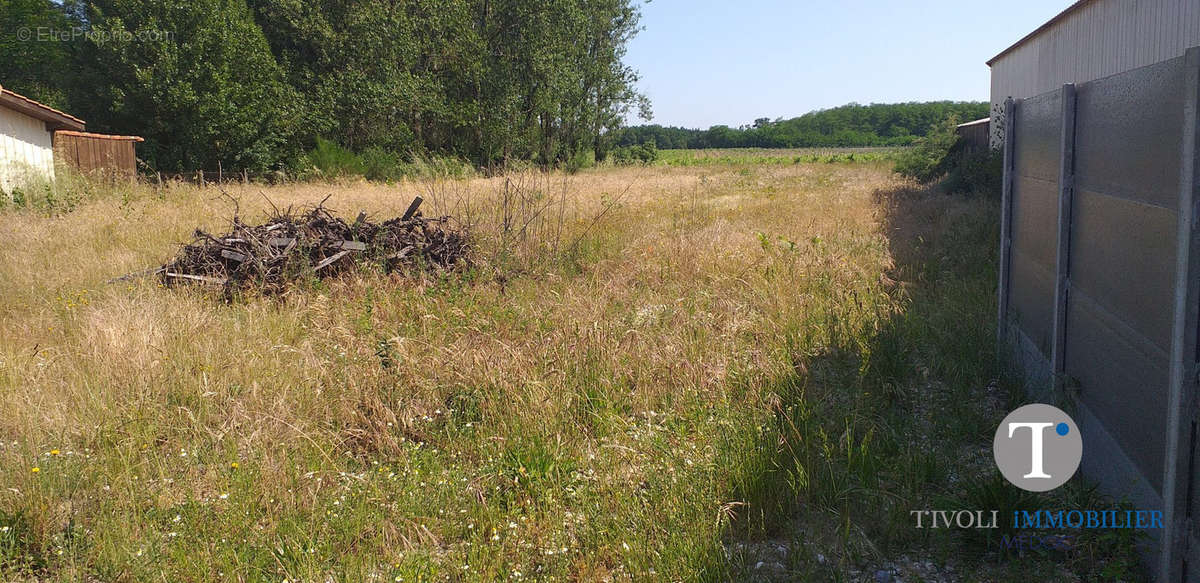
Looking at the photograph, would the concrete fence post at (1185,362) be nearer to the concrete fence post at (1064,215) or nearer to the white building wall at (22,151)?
the concrete fence post at (1064,215)

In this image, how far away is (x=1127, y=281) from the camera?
9.25 feet

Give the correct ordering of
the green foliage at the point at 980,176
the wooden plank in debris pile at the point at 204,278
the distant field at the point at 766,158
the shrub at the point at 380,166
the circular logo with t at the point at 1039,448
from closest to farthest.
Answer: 1. the circular logo with t at the point at 1039,448
2. the wooden plank in debris pile at the point at 204,278
3. the green foliage at the point at 980,176
4. the shrub at the point at 380,166
5. the distant field at the point at 766,158

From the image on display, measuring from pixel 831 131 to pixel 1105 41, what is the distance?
99089 millimetres

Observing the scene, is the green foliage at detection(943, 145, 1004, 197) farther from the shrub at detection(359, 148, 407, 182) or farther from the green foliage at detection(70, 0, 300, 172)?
the green foliage at detection(70, 0, 300, 172)

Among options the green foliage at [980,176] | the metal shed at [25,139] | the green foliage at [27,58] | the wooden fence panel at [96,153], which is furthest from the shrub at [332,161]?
the green foliage at [980,176]

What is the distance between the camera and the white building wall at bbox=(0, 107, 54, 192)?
13.8 m

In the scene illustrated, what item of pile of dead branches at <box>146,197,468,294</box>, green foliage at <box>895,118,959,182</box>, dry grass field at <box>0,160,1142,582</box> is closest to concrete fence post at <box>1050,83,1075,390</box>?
dry grass field at <box>0,160,1142,582</box>

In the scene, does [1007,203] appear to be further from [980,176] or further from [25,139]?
[25,139]

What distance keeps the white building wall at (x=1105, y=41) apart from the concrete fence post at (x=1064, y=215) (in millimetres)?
4646

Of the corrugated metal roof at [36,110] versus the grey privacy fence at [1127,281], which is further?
the corrugated metal roof at [36,110]

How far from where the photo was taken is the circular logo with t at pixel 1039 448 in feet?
10.5

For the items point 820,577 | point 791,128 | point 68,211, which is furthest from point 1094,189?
point 791,128

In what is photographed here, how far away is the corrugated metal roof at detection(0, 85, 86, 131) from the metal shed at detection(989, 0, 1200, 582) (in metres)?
15.0

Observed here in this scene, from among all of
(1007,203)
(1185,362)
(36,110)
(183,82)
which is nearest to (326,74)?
(183,82)
